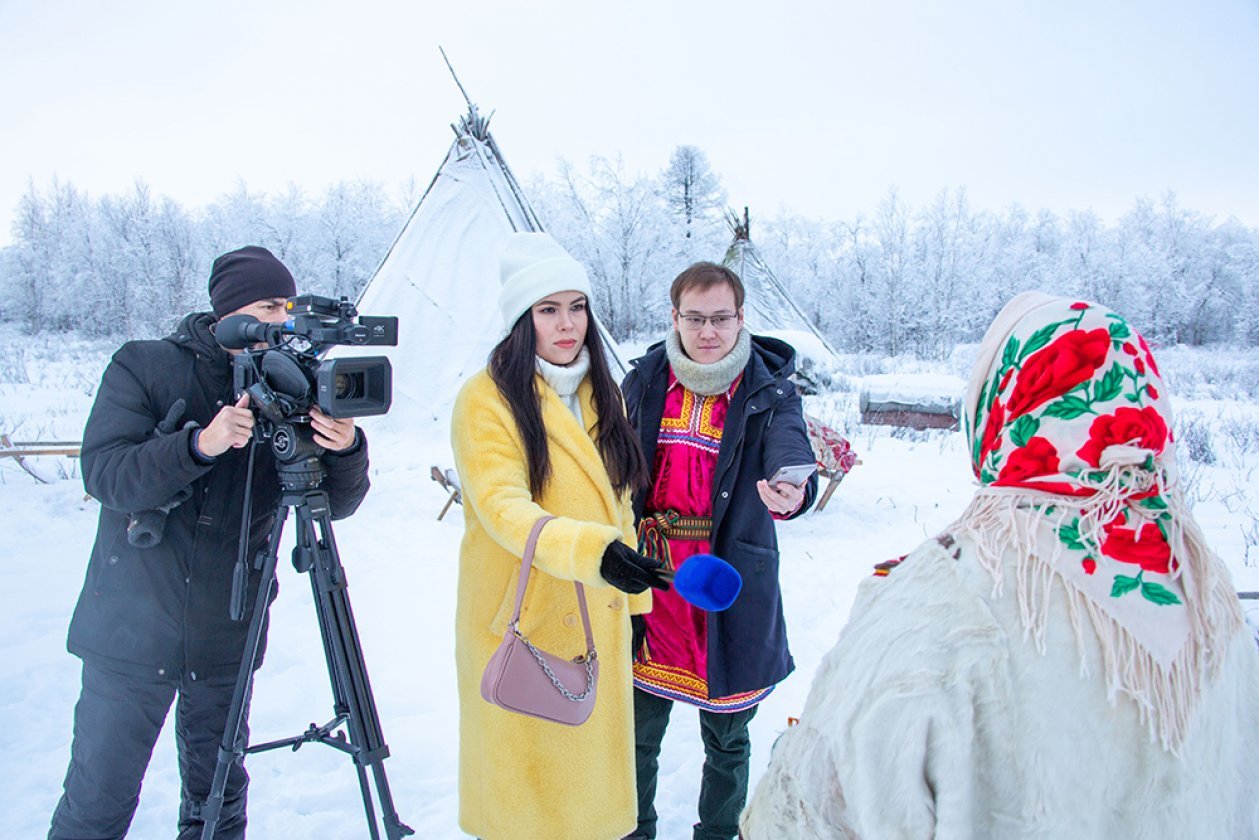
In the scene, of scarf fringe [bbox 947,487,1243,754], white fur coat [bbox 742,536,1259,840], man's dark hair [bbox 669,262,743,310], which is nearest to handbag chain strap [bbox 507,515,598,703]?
white fur coat [bbox 742,536,1259,840]

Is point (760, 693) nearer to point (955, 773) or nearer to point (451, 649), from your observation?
point (955, 773)

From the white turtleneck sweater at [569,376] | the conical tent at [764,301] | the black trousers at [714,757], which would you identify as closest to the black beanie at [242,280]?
the white turtleneck sweater at [569,376]

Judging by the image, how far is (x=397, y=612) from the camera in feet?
13.0

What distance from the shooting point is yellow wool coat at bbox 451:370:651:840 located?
5.24ft

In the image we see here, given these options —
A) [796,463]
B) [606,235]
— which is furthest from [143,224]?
[796,463]

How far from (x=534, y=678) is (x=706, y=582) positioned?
50 centimetres

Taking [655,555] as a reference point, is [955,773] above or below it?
above

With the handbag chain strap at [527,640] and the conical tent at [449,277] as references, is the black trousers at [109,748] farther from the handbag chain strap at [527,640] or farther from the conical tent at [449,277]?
the conical tent at [449,277]

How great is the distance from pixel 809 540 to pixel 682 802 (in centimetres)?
300

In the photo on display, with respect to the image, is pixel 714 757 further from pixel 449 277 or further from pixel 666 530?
pixel 449 277

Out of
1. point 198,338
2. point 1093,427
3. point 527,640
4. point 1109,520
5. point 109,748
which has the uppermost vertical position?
point 198,338

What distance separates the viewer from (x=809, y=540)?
5.20 m

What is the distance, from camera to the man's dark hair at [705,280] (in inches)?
80.5

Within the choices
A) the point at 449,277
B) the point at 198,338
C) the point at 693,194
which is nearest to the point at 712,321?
the point at 198,338
